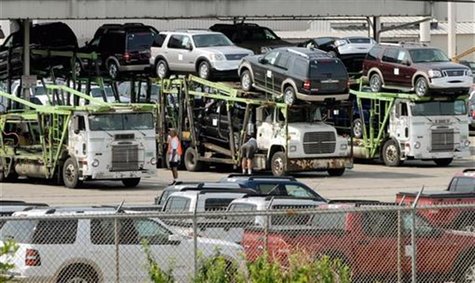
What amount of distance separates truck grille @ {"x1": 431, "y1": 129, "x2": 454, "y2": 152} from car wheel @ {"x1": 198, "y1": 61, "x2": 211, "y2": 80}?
23.4ft

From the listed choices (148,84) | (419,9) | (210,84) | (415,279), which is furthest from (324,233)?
(419,9)

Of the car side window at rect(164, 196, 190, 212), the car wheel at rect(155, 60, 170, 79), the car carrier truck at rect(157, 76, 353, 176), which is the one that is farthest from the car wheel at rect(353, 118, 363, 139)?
the car side window at rect(164, 196, 190, 212)

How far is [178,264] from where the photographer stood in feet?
59.6

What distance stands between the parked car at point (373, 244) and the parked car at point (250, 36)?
31452mm

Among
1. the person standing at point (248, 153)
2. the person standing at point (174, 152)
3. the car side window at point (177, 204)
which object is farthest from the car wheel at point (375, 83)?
the car side window at point (177, 204)

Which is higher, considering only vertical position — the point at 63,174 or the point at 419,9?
the point at 419,9

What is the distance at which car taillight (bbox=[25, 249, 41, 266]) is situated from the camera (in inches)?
703

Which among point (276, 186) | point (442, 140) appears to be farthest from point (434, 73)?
point (276, 186)

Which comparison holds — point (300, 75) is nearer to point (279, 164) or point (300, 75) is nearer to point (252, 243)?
point (279, 164)

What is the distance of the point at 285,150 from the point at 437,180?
4.41m

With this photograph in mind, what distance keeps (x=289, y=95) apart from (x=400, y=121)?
15.4ft

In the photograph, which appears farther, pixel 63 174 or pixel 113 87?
pixel 113 87

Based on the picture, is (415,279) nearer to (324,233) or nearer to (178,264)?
(324,233)

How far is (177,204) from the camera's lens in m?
24.1
